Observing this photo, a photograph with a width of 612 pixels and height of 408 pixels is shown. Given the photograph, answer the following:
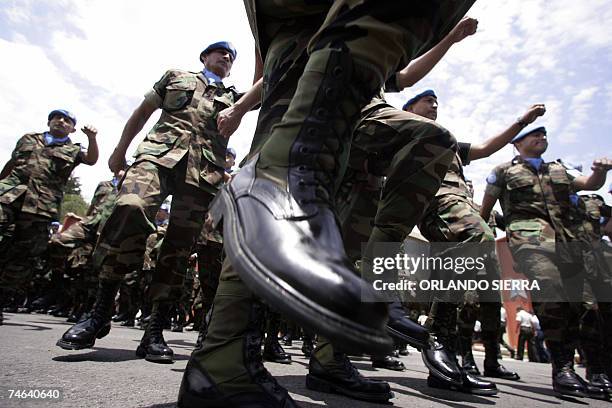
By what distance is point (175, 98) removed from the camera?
10.0 feet

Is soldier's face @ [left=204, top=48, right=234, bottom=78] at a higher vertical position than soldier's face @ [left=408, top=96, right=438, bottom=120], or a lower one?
lower

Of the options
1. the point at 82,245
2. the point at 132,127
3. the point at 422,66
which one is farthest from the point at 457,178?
the point at 82,245

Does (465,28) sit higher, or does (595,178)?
(595,178)

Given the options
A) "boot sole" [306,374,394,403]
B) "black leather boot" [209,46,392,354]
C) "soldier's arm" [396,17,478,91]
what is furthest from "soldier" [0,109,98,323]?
"black leather boot" [209,46,392,354]

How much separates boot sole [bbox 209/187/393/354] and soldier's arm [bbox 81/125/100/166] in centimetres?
425

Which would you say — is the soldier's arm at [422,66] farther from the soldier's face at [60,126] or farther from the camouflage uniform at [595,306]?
the soldier's face at [60,126]

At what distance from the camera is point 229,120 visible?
2.00 meters

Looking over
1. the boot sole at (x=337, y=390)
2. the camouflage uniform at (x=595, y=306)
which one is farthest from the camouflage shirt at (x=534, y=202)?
the boot sole at (x=337, y=390)

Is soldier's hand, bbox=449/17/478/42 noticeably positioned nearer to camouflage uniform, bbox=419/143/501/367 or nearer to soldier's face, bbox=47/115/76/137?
camouflage uniform, bbox=419/143/501/367

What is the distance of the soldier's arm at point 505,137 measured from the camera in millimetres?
3633

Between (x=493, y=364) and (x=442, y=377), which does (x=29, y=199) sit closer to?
(x=442, y=377)

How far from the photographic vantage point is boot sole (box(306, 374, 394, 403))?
1587 mm

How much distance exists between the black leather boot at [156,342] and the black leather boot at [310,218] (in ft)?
5.46

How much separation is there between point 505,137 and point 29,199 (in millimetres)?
5452
